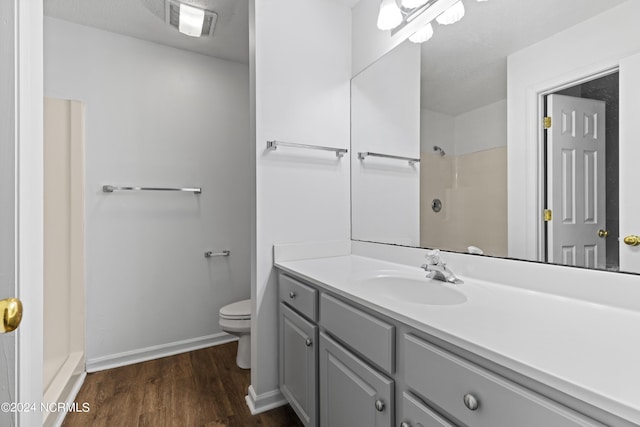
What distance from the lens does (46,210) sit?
194cm

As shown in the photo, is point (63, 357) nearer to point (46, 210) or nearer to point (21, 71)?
point (46, 210)

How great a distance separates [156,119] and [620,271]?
2.71 metres

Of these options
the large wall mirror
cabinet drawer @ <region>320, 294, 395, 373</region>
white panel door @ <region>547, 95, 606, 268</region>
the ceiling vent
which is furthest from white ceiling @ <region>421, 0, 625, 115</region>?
the ceiling vent

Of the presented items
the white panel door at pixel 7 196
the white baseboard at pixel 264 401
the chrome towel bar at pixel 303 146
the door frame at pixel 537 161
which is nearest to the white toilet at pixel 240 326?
the white baseboard at pixel 264 401

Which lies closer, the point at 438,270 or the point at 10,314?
the point at 10,314

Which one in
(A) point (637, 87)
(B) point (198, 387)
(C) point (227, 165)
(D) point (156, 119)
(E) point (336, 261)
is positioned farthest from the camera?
(C) point (227, 165)

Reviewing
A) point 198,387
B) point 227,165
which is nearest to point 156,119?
point 227,165

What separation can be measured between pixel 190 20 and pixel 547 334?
97.1 inches

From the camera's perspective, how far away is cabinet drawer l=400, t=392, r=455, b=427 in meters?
0.77

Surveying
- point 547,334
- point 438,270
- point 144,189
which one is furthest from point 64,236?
point 547,334

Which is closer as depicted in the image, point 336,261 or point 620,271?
point 620,271

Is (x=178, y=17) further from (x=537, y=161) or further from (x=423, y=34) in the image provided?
(x=537, y=161)

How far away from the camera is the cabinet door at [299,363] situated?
1.35m

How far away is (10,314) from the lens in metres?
0.53
